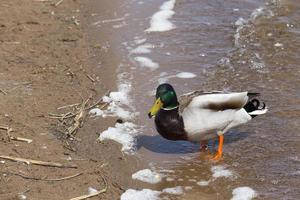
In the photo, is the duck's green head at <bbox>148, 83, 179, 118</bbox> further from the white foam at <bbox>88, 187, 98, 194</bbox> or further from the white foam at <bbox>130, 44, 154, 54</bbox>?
the white foam at <bbox>130, 44, 154, 54</bbox>

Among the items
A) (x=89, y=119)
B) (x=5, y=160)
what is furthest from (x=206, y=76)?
(x=5, y=160)

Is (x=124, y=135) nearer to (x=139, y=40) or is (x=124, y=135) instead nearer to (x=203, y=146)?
(x=203, y=146)

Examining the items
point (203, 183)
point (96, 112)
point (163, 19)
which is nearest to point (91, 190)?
point (203, 183)

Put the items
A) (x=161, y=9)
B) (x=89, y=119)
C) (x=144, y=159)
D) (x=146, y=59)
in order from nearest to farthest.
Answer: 1. (x=144, y=159)
2. (x=89, y=119)
3. (x=146, y=59)
4. (x=161, y=9)

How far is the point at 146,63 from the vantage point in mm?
8023

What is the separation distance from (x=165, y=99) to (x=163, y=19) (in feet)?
12.4

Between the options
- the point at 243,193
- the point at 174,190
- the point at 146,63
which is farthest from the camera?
the point at 146,63

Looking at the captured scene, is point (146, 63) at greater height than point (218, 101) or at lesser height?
lesser

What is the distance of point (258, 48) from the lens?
27.8ft

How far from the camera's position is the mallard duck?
228 inches

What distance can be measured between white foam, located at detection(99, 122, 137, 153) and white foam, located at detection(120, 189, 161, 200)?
2.42 ft

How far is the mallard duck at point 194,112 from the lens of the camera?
19.0ft

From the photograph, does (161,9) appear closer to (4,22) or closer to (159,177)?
A: (4,22)

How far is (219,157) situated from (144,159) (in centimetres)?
69
